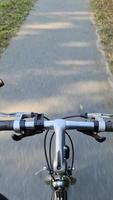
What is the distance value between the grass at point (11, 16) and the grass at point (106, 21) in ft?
5.92

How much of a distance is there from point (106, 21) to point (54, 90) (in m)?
5.07

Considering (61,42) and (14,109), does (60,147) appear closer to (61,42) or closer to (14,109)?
(14,109)

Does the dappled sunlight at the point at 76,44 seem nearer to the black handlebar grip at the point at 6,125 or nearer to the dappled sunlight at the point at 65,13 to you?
the dappled sunlight at the point at 65,13

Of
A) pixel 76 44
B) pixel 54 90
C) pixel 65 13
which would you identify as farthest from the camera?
pixel 65 13

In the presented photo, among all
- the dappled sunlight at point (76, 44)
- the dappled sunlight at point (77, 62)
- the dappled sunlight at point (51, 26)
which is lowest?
the dappled sunlight at point (77, 62)

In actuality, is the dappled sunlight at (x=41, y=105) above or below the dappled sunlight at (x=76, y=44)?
below

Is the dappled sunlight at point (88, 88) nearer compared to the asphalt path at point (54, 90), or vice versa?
the asphalt path at point (54, 90)

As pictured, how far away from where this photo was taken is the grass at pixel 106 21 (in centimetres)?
946

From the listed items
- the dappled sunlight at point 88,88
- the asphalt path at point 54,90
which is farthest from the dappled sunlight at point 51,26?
the dappled sunlight at point 88,88

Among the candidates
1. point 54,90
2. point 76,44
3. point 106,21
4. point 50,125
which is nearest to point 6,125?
point 50,125

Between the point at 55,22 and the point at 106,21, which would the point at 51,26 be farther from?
the point at 106,21

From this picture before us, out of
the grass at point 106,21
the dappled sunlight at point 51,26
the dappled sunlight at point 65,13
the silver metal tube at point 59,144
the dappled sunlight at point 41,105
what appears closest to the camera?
the silver metal tube at point 59,144

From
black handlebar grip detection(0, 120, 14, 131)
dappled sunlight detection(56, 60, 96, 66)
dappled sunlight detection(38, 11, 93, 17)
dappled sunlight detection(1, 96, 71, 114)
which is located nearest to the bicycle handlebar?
black handlebar grip detection(0, 120, 14, 131)

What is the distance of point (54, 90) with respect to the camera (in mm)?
7121
